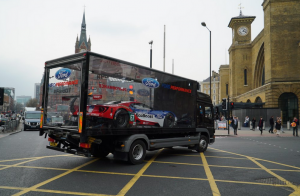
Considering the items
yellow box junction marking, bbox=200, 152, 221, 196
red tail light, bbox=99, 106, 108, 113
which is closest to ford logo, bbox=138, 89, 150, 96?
red tail light, bbox=99, 106, 108, 113

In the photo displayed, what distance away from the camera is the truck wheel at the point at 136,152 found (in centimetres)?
759

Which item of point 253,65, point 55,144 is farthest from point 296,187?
point 253,65

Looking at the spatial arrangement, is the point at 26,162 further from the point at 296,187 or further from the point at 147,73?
the point at 296,187

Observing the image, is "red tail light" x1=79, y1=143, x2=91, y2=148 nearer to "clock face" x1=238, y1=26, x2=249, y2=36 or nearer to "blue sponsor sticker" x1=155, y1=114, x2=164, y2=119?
"blue sponsor sticker" x1=155, y1=114, x2=164, y2=119

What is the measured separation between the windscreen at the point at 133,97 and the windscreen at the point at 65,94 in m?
0.57

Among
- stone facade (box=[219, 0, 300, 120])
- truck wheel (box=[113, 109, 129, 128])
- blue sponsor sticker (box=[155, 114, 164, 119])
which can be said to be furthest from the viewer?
stone facade (box=[219, 0, 300, 120])

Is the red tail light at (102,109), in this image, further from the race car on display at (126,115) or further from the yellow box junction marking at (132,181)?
the yellow box junction marking at (132,181)

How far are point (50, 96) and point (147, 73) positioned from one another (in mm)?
3248

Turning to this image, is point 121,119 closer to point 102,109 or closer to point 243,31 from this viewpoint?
point 102,109

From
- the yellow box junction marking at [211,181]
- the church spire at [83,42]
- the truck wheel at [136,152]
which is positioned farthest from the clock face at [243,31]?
the church spire at [83,42]

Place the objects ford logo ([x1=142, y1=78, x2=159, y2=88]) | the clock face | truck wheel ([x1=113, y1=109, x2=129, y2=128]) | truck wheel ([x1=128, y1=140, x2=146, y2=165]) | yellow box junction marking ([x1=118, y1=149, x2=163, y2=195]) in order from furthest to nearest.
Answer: the clock face < ford logo ([x1=142, y1=78, x2=159, y2=88]) < truck wheel ([x1=128, y1=140, x2=146, y2=165]) < truck wheel ([x1=113, y1=109, x2=129, y2=128]) < yellow box junction marking ([x1=118, y1=149, x2=163, y2=195])

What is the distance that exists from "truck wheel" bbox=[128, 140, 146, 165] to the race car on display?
0.64m

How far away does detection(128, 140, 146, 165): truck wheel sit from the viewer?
24.9 feet

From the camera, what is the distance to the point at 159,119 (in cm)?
870
